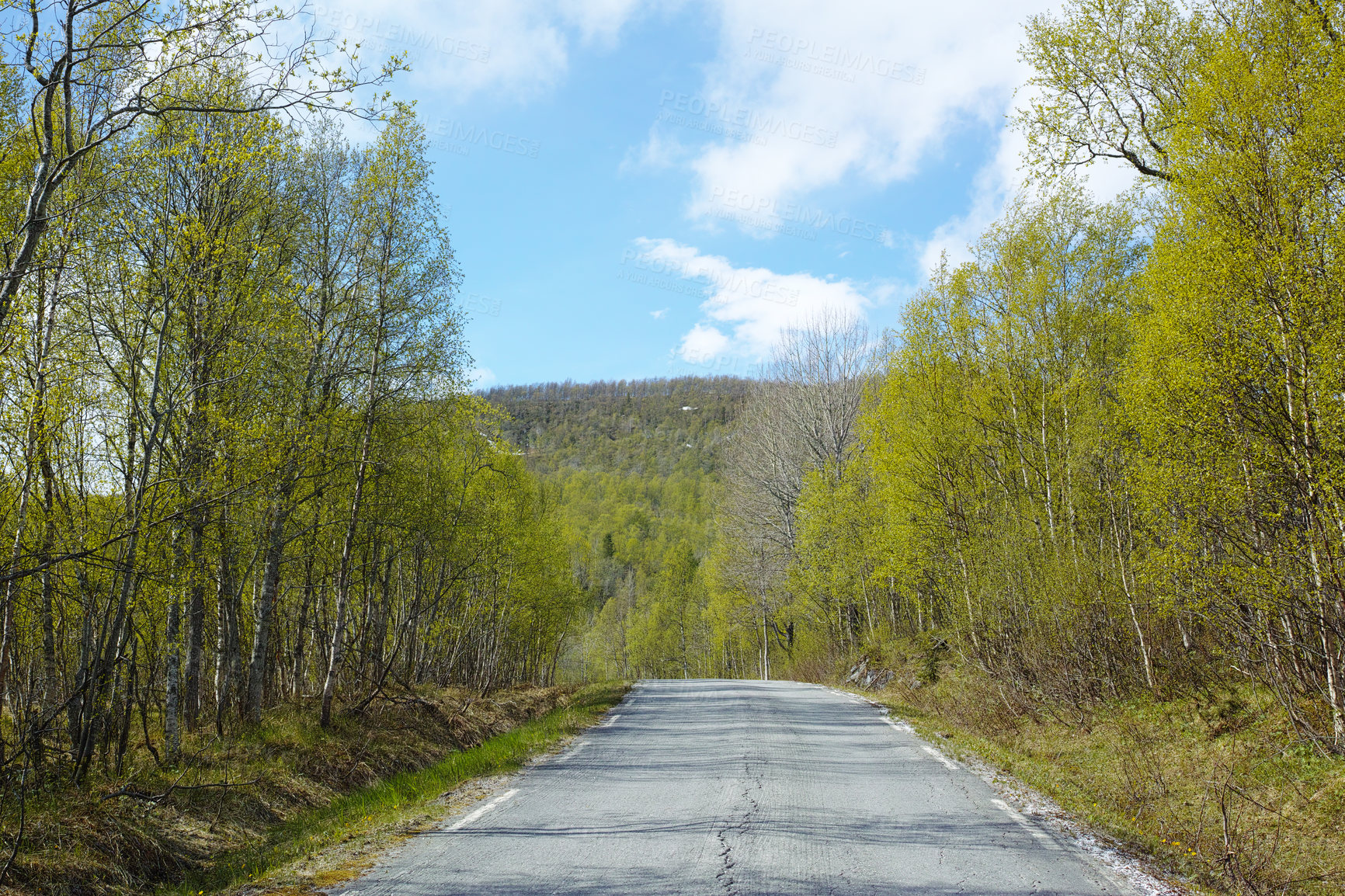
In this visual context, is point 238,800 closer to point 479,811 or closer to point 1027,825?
point 479,811

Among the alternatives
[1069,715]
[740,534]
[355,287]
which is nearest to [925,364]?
[1069,715]

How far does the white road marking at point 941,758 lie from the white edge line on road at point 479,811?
526cm

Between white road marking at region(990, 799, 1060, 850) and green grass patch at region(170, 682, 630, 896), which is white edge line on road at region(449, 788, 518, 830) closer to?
green grass patch at region(170, 682, 630, 896)

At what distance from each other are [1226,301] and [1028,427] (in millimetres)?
8555

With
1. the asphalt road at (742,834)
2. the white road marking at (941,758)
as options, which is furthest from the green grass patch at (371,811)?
the white road marking at (941,758)

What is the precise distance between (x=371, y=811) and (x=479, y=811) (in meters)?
1.54

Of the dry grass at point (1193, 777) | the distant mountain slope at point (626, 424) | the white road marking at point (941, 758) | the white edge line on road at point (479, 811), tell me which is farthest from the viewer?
the distant mountain slope at point (626, 424)

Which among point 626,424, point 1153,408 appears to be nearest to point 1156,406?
point 1153,408

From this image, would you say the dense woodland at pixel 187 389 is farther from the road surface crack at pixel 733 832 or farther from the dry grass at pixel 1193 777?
the dry grass at pixel 1193 777

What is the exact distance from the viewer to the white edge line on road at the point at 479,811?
6.71m

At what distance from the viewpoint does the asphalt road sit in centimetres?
495

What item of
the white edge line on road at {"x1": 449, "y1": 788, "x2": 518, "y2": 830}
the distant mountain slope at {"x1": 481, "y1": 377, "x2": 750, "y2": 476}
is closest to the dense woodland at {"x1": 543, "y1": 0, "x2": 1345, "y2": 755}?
the white edge line on road at {"x1": 449, "y1": 788, "x2": 518, "y2": 830}

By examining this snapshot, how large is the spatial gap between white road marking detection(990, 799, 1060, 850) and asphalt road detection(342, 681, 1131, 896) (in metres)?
0.03

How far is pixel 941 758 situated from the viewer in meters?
10.2
